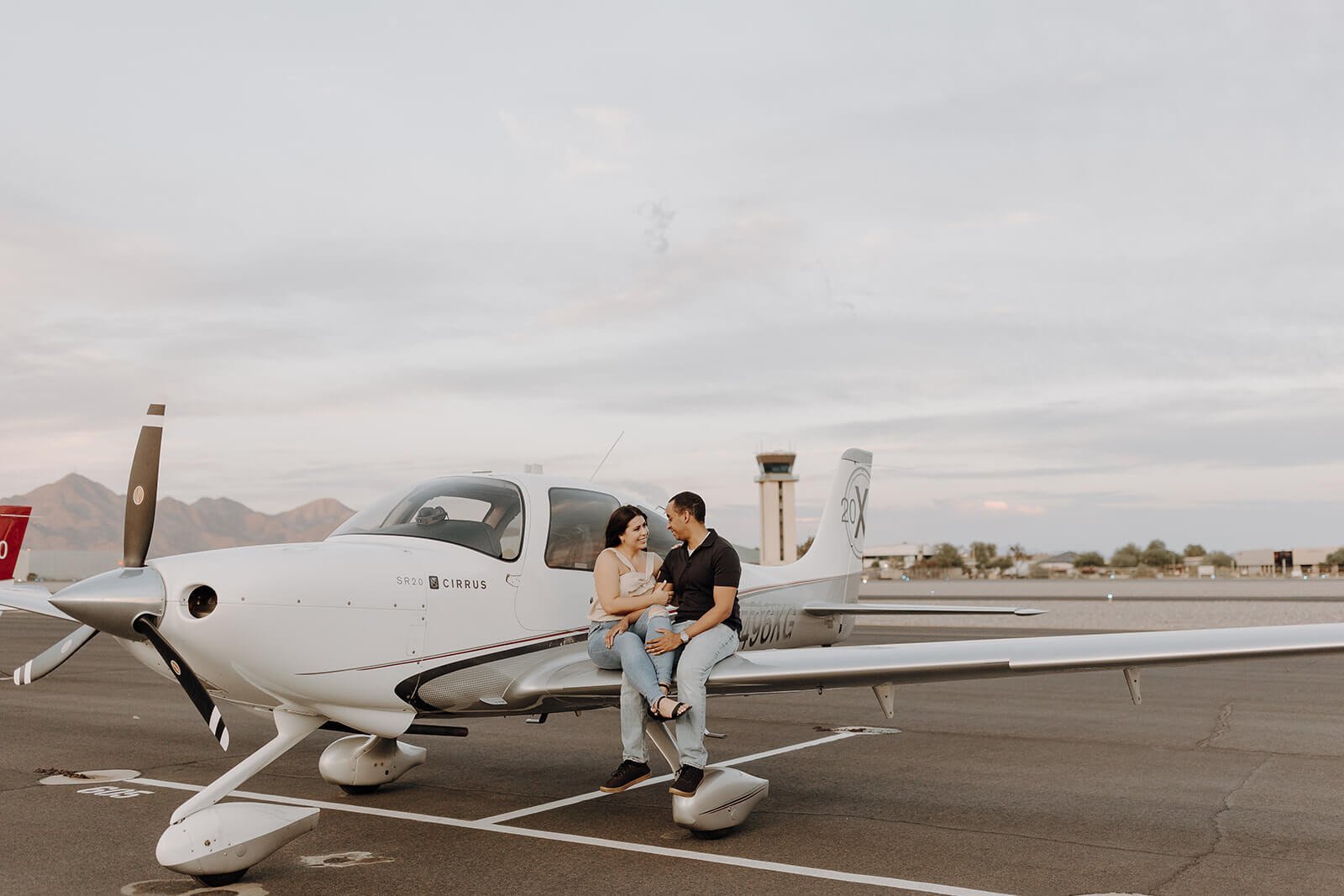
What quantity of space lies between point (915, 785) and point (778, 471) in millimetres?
82555

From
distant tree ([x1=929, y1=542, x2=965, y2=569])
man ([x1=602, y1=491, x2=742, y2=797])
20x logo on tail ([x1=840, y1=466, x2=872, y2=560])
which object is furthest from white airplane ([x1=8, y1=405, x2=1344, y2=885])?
distant tree ([x1=929, y1=542, x2=965, y2=569])

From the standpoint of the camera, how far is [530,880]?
487cm

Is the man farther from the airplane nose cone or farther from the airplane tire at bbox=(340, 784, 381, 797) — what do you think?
the airplane nose cone

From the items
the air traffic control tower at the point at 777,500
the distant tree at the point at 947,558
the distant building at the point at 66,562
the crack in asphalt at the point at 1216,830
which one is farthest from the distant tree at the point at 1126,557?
the crack in asphalt at the point at 1216,830

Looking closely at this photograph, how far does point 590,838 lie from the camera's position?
5.70 metres

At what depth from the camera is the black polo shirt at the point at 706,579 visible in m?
5.95

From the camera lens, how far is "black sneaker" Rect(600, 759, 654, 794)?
5.56 meters

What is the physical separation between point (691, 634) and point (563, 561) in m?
1.07

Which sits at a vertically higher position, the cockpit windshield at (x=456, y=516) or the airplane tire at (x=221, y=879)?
the cockpit windshield at (x=456, y=516)

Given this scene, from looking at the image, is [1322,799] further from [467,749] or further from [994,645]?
[467,749]

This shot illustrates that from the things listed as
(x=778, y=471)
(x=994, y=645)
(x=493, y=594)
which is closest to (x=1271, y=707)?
(x=994, y=645)

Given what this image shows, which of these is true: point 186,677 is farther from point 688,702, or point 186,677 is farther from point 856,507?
point 856,507

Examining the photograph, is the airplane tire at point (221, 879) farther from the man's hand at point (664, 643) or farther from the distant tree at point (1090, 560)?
the distant tree at point (1090, 560)

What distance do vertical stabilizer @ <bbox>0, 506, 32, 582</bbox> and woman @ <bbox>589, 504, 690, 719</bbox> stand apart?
14.5 m
